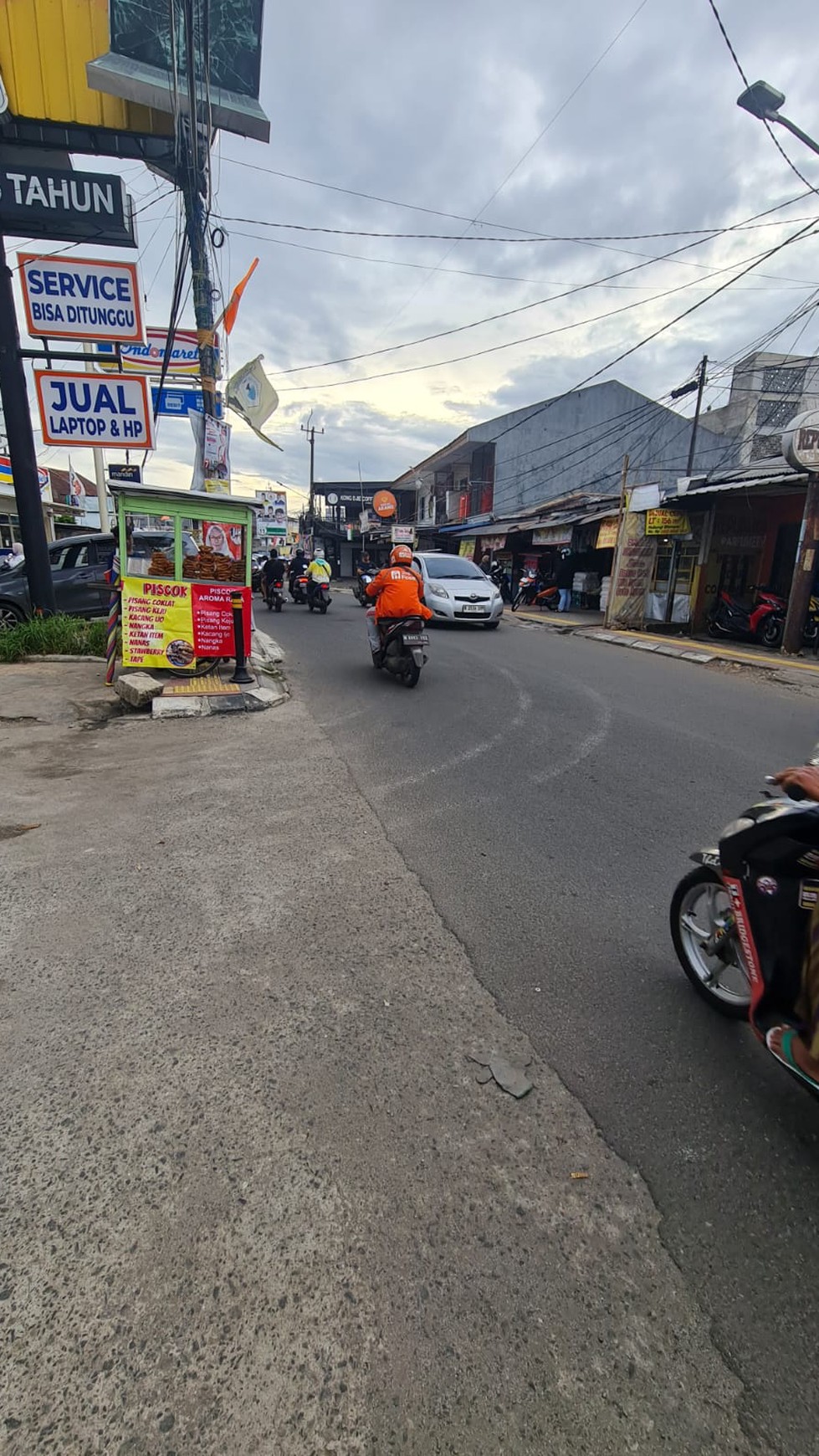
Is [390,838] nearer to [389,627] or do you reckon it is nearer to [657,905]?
[657,905]

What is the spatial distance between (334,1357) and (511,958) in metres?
1.59

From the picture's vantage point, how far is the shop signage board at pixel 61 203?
29.2 ft

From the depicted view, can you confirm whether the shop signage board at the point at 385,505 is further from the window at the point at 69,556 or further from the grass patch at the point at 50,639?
the grass patch at the point at 50,639

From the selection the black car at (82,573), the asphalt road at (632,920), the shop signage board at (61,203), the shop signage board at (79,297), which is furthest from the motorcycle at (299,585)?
the asphalt road at (632,920)

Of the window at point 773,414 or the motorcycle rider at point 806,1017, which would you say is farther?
the window at point 773,414

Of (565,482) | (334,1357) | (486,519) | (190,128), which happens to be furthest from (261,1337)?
(565,482)

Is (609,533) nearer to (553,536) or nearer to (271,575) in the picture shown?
(553,536)

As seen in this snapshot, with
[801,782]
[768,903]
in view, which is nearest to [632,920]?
[768,903]

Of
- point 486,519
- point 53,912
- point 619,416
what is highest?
point 619,416

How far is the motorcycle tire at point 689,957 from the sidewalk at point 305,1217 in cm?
60

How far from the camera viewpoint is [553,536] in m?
19.8

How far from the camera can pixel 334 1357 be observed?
4.68 ft

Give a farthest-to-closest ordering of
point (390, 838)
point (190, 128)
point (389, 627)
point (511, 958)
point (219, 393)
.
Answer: point (219, 393) → point (190, 128) → point (389, 627) → point (390, 838) → point (511, 958)

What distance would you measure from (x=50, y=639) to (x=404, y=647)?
18.3 feet
